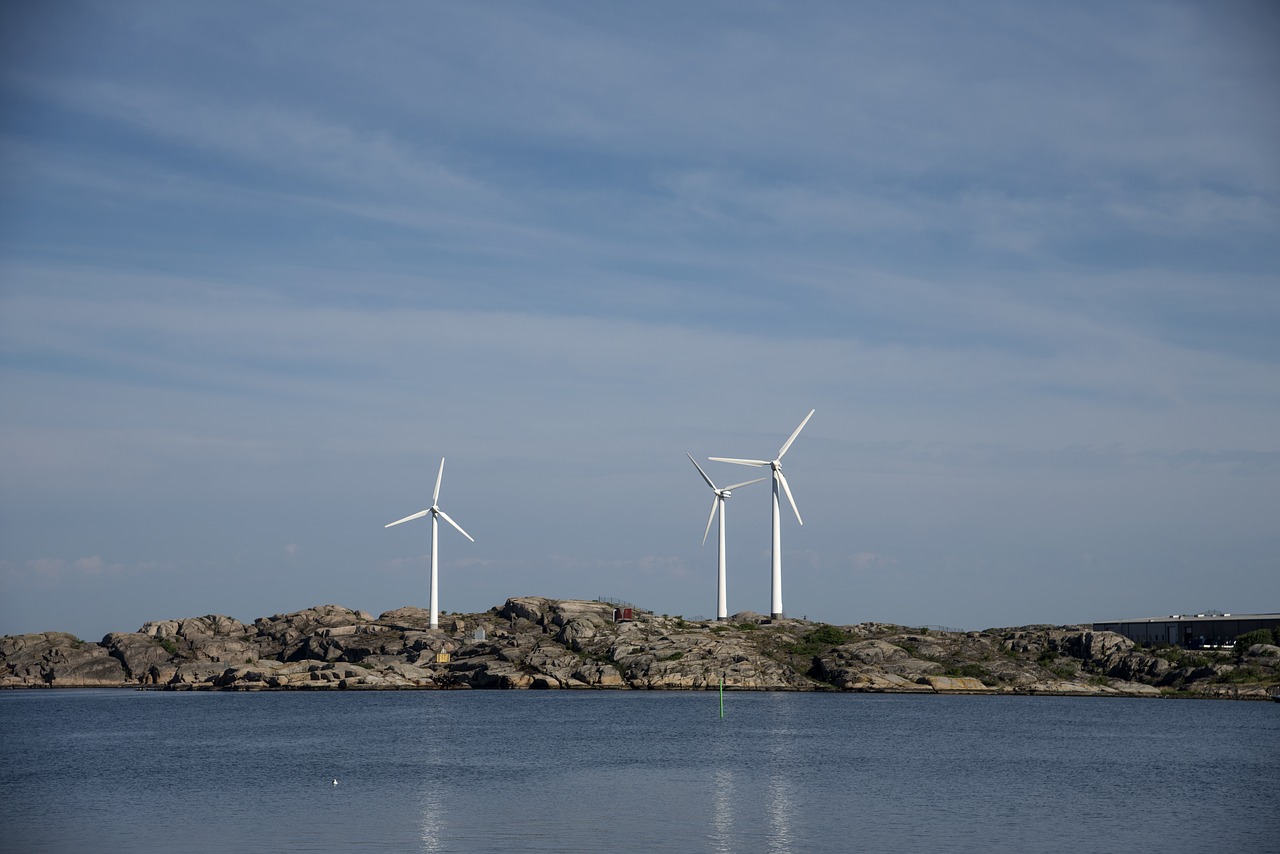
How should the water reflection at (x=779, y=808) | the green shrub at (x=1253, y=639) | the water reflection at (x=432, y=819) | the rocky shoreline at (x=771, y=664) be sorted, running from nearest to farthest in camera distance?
the water reflection at (x=432, y=819), the water reflection at (x=779, y=808), the green shrub at (x=1253, y=639), the rocky shoreline at (x=771, y=664)

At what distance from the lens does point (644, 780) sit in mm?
79625

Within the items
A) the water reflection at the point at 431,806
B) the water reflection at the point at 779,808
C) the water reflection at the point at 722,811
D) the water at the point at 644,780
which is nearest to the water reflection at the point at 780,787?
the water reflection at the point at 779,808

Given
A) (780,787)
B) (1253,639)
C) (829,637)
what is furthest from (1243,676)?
(780,787)

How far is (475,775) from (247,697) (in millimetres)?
111301

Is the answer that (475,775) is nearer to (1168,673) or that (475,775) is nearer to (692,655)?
(692,655)

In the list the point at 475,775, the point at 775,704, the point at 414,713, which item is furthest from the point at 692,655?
the point at 475,775

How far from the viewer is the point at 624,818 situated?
209 feet

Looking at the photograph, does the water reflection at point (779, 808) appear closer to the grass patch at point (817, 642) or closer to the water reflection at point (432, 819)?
the water reflection at point (432, 819)

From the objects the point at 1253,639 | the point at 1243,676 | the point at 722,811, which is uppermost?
the point at 1253,639

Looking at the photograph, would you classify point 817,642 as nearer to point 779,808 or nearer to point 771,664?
point 771,664

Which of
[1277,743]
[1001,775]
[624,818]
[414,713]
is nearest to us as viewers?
[624,818]

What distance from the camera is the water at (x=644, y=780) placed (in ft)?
194

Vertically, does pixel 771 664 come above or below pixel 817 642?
below

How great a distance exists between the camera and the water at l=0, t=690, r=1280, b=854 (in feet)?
194
